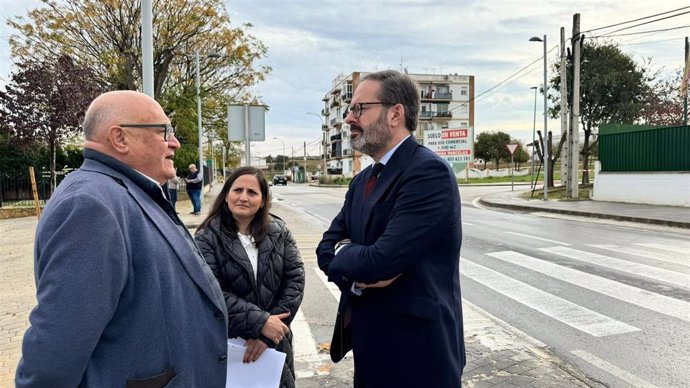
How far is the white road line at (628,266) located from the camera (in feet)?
21.7

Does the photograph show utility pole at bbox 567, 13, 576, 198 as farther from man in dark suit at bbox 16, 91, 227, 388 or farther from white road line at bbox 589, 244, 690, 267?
man in dark suit at bbox 16, 91, 227, 388

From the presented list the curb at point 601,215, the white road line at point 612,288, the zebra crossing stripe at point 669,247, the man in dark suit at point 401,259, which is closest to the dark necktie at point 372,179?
the man in dark suit at point 401,259

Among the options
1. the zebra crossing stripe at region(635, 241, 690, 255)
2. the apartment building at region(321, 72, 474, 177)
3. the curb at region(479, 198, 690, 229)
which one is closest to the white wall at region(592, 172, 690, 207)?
the curb at region(479, 198, 690, 229)

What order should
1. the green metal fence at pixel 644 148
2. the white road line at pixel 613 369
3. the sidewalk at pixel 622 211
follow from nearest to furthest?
the white road line at pixel 613 369, the sidewalk at pixel 622 211, the green metal fence at pixel 644 148

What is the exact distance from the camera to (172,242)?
164 cm

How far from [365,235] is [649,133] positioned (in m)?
19.5

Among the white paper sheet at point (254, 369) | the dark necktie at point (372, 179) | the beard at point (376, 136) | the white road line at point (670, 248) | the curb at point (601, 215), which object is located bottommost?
the white road line at point (670, 248)

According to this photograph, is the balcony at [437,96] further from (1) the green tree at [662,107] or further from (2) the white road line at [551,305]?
(2) the white road line at [551,305]

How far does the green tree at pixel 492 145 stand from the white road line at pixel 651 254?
6646 centimetres

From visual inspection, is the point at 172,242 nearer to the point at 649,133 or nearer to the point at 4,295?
the point at 4,295

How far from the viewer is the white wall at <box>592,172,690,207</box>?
53.3 feet

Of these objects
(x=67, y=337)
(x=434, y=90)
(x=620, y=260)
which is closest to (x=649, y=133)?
(x=620, y=260)

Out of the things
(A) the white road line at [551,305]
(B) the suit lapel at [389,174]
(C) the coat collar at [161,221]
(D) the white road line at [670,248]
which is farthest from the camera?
(D) the white road line at [670,248]

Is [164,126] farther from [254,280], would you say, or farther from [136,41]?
[136,41]
